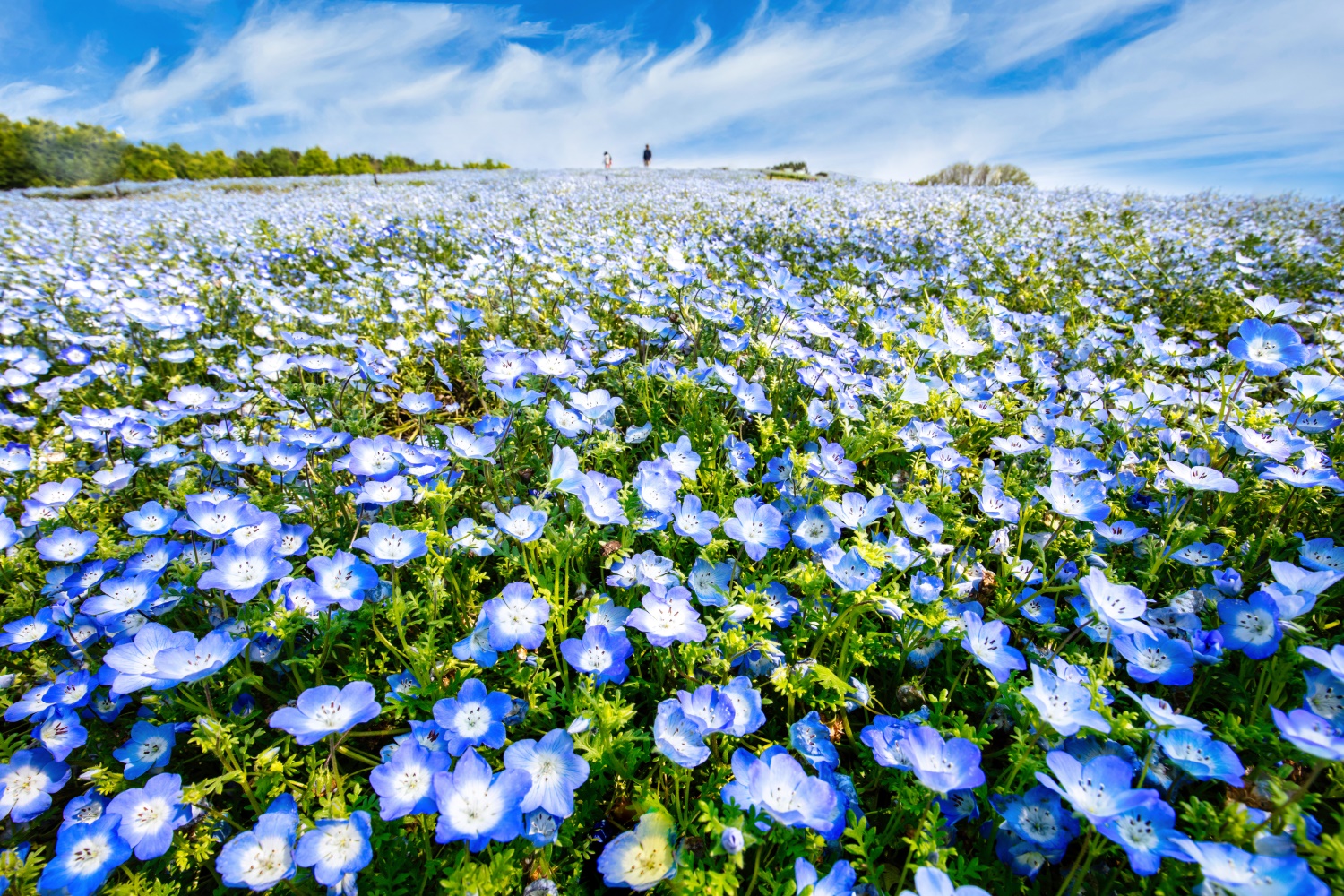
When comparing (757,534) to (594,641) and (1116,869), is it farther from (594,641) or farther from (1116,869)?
(1116,869)

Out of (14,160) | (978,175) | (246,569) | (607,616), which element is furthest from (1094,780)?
(14,160)

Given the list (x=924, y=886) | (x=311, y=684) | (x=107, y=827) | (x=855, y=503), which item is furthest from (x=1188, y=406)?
(x=107, y=827)

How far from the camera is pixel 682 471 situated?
2055mm

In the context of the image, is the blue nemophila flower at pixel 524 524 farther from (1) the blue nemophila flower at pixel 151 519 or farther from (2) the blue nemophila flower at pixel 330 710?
(1) the blue nemophila flower at pixel 151 519

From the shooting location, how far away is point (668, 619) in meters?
1.48

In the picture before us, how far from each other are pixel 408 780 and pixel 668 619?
66cm

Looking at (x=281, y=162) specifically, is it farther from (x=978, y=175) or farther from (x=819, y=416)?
(x=819, y=416)

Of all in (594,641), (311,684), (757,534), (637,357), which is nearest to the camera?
(594,641)

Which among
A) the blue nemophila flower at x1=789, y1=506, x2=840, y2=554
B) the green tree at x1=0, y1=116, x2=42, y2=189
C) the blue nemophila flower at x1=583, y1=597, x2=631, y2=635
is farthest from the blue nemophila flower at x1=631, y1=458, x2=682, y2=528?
the green tree at x1=0, y1=116, x2=42, y2=189

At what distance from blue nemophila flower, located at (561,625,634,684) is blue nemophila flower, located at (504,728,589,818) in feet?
0.50

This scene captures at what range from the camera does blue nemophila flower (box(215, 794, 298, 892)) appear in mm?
1116

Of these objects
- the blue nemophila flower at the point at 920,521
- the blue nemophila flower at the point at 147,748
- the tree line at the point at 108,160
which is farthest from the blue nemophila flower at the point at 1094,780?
the tree line at the point at 108,160

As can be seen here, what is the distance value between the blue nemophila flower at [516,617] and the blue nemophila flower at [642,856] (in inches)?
19.0

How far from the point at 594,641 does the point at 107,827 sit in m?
1.11
